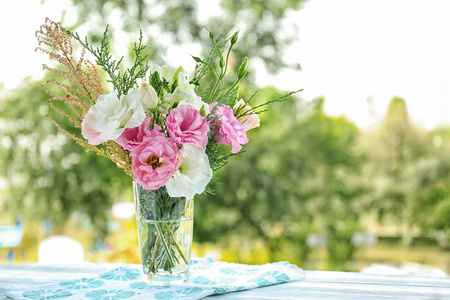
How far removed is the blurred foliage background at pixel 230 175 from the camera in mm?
4301

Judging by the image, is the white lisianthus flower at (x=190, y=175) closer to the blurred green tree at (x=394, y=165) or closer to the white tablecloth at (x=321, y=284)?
the white tablecloth at (x=321, y=284)

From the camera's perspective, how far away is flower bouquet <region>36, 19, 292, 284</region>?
2.54 feet

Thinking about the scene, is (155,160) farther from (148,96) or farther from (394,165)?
(394,165)

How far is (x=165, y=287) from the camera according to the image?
0.89 meters

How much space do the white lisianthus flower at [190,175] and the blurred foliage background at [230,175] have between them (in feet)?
8.75

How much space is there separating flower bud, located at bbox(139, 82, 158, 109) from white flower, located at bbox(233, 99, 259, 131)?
17 cm

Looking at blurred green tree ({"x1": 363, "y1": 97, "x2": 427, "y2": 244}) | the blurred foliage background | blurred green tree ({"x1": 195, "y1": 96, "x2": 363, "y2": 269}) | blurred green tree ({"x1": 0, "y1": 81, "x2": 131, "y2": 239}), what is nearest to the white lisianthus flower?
the blurred foliage background

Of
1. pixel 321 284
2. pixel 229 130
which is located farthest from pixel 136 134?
pixel 321 284

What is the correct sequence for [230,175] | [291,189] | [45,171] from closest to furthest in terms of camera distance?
[230,175] < [45,171] < [291,189]

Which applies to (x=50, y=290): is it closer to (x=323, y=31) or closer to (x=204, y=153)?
(x=204, y=153)

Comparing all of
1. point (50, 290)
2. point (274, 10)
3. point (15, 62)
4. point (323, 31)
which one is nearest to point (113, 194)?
point (15, 62)

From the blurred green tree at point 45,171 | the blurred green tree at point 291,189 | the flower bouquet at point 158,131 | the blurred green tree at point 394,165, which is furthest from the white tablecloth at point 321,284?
the blurred green tree at point 394,165

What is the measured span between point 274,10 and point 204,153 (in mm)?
3913

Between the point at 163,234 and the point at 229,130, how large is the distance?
0.22 meters
